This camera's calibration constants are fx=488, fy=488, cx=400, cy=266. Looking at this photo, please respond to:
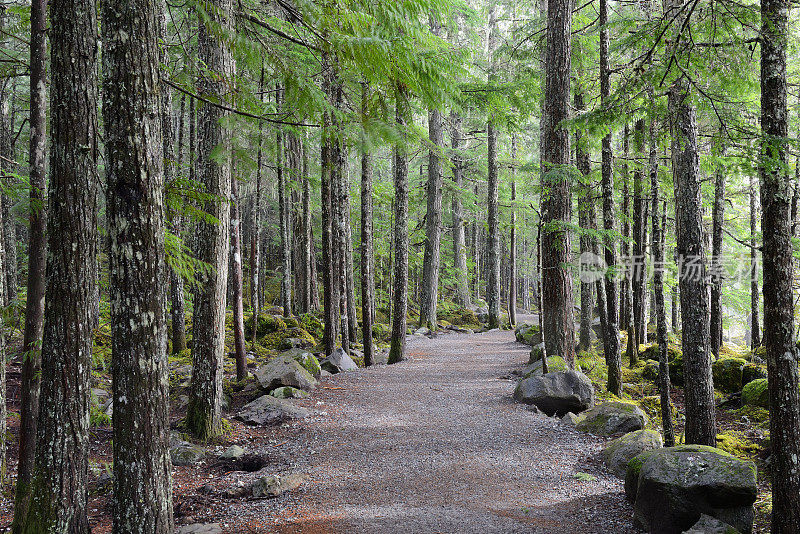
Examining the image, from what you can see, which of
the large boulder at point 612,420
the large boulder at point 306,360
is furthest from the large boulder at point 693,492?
the large boulder at point 306,360

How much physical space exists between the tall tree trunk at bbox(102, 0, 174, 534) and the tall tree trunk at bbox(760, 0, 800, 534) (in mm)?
5271

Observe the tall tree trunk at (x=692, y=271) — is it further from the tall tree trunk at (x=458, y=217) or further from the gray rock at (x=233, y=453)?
the tall tree trunk at (x=458, y=217)

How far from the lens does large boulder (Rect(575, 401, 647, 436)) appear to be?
25.1 ft

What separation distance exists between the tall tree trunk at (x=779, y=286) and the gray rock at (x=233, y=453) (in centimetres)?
639

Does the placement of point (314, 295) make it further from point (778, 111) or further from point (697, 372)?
point (778, 111)

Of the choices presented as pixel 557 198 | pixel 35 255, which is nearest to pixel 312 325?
pixel 557 198

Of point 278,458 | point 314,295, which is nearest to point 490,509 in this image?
point 278,458

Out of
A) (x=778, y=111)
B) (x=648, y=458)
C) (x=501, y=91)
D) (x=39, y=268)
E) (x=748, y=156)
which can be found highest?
(x=501, y=91)

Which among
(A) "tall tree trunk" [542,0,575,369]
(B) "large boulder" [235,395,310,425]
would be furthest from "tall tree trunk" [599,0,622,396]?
(B) "large boulder" [235,395,310,425]

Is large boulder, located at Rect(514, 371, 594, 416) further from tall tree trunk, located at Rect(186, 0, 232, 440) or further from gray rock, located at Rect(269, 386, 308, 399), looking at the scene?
tall tree trunk, located at Rect(186, 0, 232, 440)

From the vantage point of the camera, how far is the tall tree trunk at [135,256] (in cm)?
380

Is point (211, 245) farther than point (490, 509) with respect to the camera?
Yes

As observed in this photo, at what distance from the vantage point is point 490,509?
210 inches

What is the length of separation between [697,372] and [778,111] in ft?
12.7
